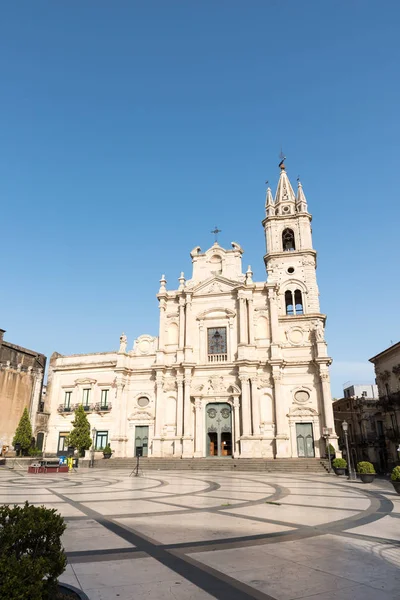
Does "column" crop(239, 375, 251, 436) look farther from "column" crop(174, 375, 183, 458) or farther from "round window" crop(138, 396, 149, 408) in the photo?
"round window" crop(138, 396, 149, 408)

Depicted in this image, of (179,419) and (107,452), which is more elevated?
(179,419)

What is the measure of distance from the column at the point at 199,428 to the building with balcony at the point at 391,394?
15.6m

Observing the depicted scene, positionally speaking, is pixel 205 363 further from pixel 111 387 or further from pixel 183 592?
pixel 183 592

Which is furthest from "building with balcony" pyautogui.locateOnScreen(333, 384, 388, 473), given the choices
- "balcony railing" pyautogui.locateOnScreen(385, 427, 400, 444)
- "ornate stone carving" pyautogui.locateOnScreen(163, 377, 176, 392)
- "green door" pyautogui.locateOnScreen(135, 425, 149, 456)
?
"green door" pyautogui.locateOnScreen(135, 425, 149, 456)

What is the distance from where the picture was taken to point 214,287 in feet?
134

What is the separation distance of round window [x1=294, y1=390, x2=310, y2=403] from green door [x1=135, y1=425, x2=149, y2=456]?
1388 centimetres

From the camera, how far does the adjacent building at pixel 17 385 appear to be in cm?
3897

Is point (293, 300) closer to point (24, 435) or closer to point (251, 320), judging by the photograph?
point (251, 320)

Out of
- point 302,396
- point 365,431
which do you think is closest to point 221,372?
point 302,396

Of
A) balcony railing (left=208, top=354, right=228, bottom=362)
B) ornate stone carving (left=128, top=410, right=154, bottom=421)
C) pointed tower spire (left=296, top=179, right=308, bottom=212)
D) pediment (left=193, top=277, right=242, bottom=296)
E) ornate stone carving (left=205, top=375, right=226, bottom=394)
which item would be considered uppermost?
pointed tower spire (left=296, top=179, right=308, bottom=212)

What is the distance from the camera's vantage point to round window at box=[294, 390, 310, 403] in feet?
118

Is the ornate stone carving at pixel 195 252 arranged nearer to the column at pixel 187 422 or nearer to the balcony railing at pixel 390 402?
the column at pixel 187 422

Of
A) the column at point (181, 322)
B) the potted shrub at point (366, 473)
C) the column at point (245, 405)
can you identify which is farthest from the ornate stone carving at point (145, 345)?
the potted shrub at point (366, 473)

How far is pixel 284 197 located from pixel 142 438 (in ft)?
97.2
